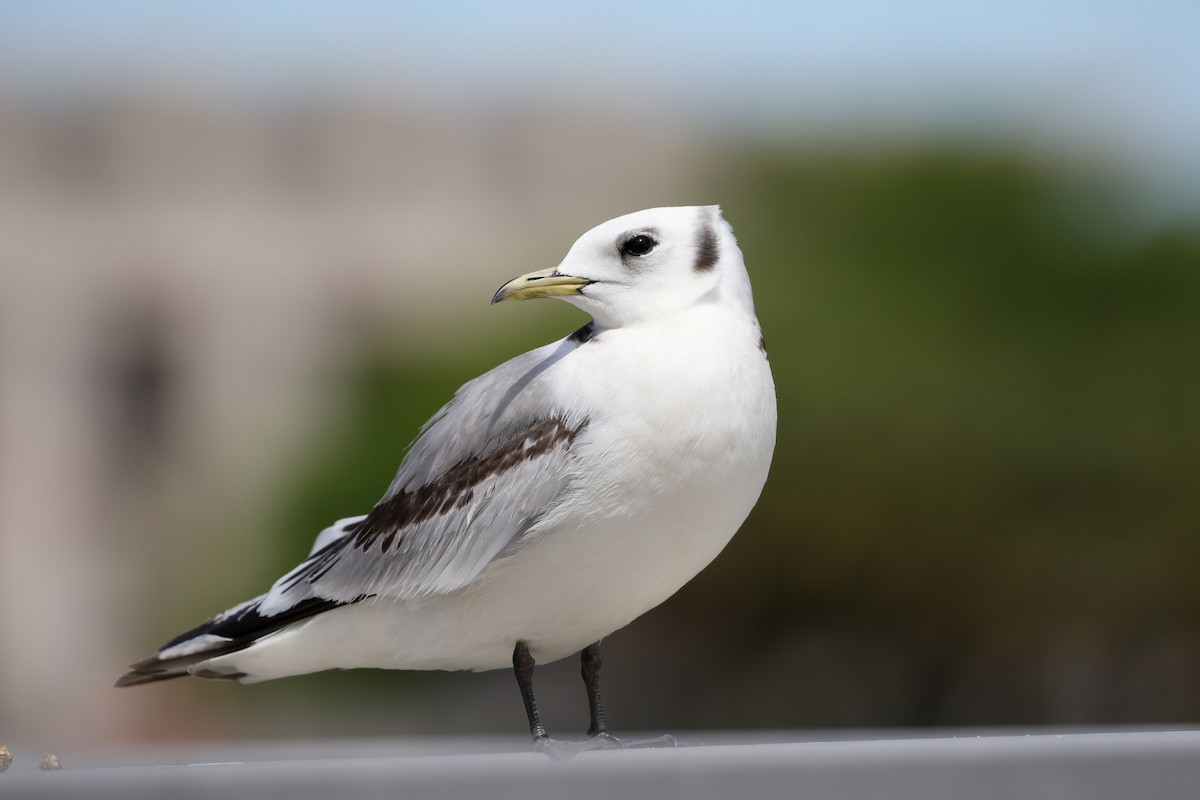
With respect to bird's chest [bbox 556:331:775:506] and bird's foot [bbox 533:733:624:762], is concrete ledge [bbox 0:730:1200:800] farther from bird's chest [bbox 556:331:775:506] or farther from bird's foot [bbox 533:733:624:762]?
bird's chest [bbox 556:331:775:506]

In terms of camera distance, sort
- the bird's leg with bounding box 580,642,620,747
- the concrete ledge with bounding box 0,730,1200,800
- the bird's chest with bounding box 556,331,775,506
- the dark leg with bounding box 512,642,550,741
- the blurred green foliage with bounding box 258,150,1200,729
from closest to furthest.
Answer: the concrete ledge with bounding box 0,730,1200,800, the bird's chest with bounding box 556,331,775,506, the dark leg with bounding box 512,642,550,741, the bird's leg with bounding box 580,642,620,747, the blurred green foliage with bounding box 258,150,1200,729

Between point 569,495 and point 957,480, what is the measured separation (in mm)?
5417

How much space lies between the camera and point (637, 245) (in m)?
2.27

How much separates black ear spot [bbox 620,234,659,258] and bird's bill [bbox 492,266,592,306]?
8 centimetres

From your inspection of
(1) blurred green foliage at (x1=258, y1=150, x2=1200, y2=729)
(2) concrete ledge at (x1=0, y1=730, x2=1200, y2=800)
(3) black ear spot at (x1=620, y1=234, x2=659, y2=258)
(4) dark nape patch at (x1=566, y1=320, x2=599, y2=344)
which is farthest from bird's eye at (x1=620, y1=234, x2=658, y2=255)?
(1) blurred green foliage at (x1=258, y1=150, x2=1200, y2=729)

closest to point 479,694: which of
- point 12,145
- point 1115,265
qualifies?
point 1115,265

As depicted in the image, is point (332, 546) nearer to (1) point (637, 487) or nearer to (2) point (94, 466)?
(1) point (637, 487)

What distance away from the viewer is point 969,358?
7.35m

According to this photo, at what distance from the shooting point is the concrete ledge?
150 cm

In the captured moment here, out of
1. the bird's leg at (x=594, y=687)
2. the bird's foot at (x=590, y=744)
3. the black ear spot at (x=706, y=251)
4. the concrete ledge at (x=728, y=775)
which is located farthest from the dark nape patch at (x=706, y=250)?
the concrete ledge at (x=728, y=775)

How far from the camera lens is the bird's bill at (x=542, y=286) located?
2.22m

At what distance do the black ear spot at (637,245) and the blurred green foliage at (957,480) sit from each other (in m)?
4.77

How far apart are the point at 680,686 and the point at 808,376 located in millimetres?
2006

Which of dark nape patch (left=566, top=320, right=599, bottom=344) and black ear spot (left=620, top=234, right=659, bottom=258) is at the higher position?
black ear spot (left=620, top=234, right=659, bottom=258)
